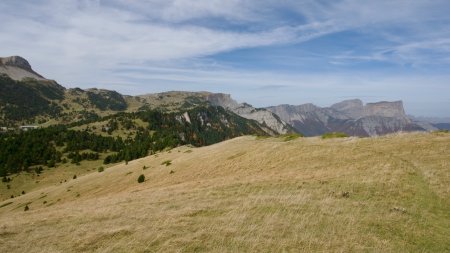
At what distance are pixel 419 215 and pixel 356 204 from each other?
3.55m

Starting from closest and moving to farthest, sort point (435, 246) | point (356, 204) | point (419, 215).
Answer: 1. point (435, 246)
2. point (419, 215)
3. point (356, 204)

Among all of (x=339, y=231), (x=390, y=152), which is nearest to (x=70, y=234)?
(x=339, y=231)

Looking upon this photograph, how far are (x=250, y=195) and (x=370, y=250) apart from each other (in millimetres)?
12596

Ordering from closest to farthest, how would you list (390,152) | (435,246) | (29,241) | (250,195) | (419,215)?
(435,246) → (29,241) → (419,215) → (250,195) → (390,152)

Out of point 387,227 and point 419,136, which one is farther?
point 419,136

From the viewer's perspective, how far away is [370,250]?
15383mm

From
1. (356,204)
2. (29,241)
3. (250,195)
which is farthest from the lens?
(250,195)

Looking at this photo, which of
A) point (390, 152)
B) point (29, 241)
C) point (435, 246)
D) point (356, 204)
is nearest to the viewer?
point (435, 246)

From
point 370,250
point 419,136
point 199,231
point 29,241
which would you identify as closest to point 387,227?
point 370,250

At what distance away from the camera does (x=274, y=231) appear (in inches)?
689

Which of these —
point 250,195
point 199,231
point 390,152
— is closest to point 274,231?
point 199,231

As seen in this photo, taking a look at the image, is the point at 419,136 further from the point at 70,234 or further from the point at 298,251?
the point at 70,234

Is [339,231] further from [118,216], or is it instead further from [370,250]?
[118,216]

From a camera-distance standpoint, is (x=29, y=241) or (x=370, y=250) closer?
(x=370, y=250)
